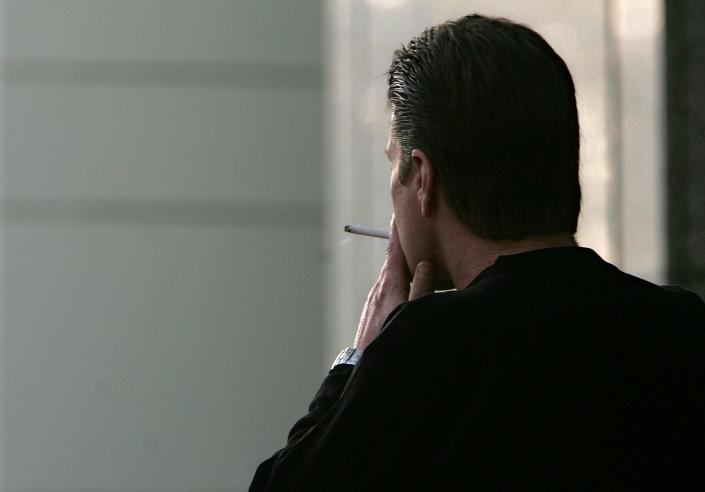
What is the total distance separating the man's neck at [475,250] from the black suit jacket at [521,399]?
89mm

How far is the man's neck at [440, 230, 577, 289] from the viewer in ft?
5.48

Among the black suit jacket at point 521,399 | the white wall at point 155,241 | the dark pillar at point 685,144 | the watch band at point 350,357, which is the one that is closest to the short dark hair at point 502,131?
the black suit jacket at point 521,399

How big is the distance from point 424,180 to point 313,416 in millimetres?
335

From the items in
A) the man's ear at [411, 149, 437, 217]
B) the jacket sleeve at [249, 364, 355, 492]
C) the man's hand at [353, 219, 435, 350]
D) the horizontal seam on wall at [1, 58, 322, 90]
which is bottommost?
the jacket sleeve at [249, 364, 355, 492]

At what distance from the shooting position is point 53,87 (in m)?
5.32

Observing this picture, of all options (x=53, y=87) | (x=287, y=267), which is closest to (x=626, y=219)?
(x=287, y=267)

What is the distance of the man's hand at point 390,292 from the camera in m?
1.83

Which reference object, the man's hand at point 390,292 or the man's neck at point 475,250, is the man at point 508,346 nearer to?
the man's neck at point 475,250

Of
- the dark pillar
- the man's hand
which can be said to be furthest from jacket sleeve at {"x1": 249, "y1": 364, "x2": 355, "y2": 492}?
the dark pillar

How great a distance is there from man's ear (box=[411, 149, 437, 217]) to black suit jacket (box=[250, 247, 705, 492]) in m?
0.18

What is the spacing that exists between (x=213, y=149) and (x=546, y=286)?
12.6 ft

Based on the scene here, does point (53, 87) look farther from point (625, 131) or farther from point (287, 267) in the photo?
point (625, 131)

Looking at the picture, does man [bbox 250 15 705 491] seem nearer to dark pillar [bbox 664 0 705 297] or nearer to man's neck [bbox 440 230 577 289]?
man's neck [bbox 440 230 577 289]

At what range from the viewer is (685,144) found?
9.11 feet
